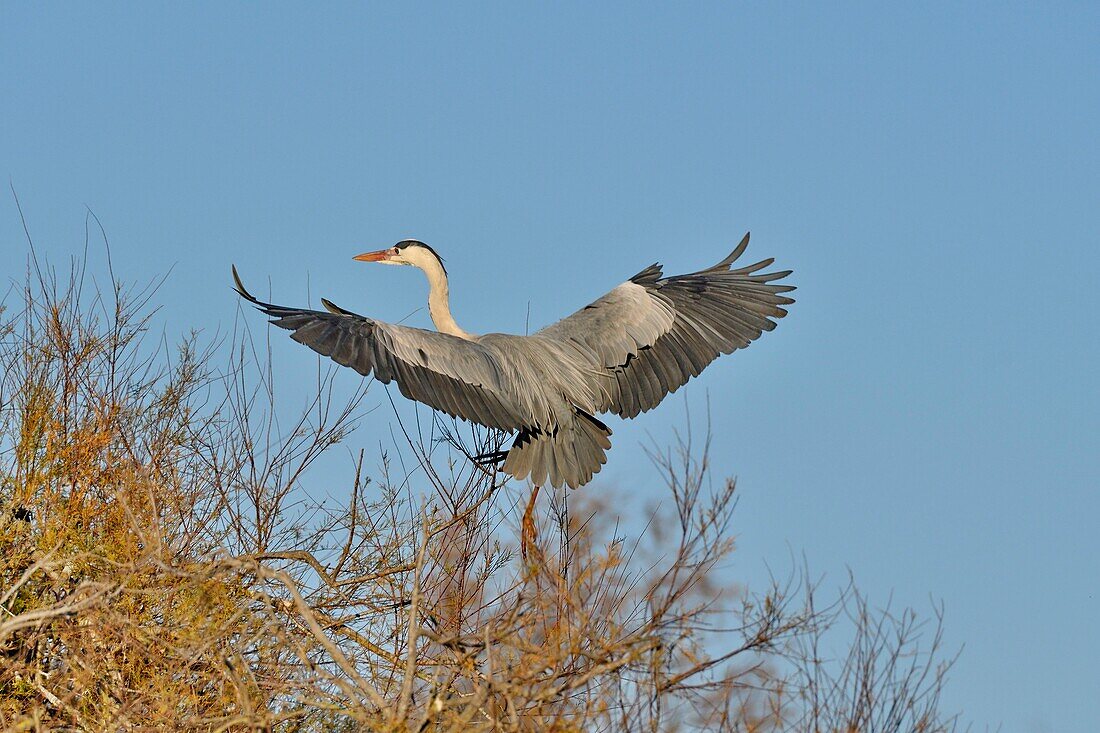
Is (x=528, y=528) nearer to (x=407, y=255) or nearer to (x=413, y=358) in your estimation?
(x=413, y=358)

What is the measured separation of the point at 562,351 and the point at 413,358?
3.92 feet

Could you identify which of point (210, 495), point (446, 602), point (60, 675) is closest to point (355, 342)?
point (210, 495)

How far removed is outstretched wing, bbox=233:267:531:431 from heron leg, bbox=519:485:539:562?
391 mm

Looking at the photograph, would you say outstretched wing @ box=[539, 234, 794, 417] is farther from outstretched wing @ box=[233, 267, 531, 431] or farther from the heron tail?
outstretched wing @ box=[233, 267, 531, 431]

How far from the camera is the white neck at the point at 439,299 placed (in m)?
8.86

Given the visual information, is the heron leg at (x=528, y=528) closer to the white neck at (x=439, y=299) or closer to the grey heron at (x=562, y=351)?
the grey heron at (x=562, y=351)

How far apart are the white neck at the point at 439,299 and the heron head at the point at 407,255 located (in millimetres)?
34

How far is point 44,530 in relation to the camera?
19.7ft

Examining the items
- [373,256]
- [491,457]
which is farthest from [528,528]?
[373,256]

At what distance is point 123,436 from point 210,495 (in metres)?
0.49

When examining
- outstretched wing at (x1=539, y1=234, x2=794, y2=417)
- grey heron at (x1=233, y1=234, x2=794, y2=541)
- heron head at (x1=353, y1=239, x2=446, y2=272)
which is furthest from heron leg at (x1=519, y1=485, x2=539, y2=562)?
heron head at (x1=353, y1=239, x2=446, y2=272)

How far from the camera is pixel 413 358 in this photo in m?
7.25

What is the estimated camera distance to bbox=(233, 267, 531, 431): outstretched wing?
7016mm

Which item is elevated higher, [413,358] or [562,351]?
[562,351]
